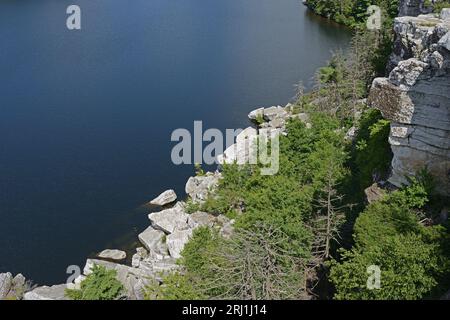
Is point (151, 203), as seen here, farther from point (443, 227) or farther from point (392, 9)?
point (392, 9)

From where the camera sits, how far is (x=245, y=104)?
1462 inches

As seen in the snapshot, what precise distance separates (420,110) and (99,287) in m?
12.1

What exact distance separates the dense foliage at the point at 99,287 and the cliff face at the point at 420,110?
1029 cm

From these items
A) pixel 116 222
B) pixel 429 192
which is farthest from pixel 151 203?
pixel 429 192

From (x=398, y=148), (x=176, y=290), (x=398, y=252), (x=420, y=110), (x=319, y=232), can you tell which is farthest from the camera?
(x=319, y=232)

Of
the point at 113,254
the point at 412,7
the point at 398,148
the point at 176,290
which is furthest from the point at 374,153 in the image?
the point at 412,7

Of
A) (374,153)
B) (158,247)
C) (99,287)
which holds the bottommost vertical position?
(158,247)

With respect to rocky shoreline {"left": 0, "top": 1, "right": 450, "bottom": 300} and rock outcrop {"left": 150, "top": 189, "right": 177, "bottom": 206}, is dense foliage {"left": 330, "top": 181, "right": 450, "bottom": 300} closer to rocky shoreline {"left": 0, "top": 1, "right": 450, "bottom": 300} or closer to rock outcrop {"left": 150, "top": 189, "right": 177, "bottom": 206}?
rocky shoreline {"left": 0, "top": 1, "right": 450, "bottom": 300}

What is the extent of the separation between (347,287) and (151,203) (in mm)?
14939

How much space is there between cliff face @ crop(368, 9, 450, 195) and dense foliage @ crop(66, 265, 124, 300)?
1029 centimetres

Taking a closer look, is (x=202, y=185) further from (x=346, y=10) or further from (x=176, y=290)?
(x=346, y=10)

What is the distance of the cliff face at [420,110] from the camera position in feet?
48.0

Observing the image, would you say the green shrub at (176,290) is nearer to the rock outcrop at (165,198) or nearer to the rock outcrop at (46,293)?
the rock outcrop at (46,293)

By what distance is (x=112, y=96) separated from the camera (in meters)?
37.7
